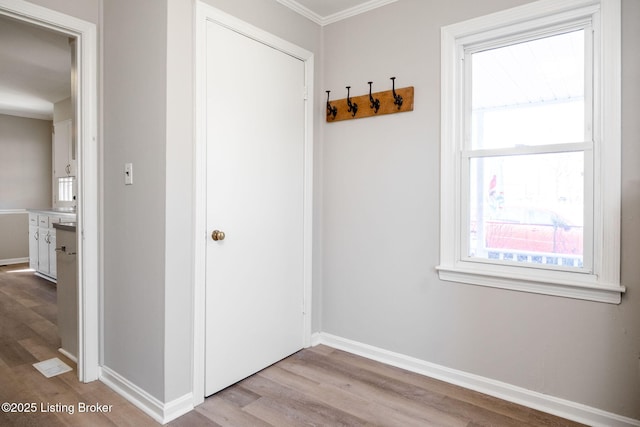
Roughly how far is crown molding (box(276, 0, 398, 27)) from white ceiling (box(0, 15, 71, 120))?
5.09ft

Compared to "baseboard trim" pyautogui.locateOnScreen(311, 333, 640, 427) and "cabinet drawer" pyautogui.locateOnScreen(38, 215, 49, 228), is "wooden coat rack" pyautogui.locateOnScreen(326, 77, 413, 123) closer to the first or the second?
"baseboard trim" pyautogui.locateOnScreen(311, 333, 640, 427)

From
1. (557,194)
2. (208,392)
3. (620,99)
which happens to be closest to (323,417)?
(208,392)

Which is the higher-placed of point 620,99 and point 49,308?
point 620,99

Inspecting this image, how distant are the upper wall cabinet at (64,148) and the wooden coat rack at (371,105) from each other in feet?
14.6

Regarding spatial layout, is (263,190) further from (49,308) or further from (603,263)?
(49,308)

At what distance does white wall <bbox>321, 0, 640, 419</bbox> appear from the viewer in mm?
1851

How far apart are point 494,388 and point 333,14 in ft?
8.80

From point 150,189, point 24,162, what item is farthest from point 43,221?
point 150,189

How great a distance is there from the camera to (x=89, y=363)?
7.52 ft

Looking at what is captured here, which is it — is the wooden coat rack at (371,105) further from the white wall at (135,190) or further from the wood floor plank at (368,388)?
the wood floor plank at (368,388)

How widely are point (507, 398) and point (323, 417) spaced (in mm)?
1043

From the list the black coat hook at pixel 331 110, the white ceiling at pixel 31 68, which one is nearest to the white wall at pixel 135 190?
the white ceiling at pixel 31 68

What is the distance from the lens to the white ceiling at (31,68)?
3.24 m

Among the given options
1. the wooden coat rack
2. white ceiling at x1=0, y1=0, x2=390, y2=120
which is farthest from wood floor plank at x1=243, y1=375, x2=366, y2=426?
white ceiling at x1=0, y1=0, x2=390, y2=120
